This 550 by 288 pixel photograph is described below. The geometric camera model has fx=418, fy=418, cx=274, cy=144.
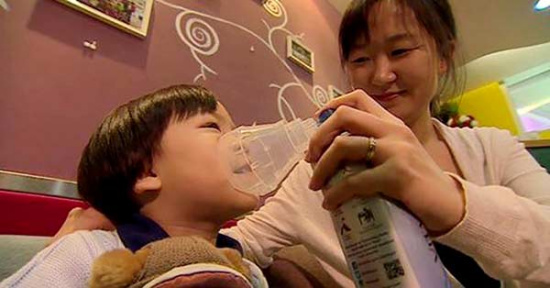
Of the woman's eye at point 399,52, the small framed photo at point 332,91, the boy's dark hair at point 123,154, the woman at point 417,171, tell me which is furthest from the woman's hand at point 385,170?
the small framed photo at point 332,91

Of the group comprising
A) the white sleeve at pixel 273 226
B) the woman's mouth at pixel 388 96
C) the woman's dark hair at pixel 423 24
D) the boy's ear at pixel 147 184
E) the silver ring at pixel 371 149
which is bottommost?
the white sleeve at pixel 273 226

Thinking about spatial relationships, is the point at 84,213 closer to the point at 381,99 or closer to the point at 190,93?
the point at 190,93

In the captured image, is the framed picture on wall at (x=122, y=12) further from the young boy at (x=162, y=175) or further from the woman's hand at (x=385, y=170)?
the woman's hand at (x=385, y=170)

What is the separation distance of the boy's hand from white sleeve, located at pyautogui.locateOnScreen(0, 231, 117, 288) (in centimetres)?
7

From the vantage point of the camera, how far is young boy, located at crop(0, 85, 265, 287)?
2.23ft

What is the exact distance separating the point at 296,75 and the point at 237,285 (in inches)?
64.3

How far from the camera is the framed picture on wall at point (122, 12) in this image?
3.84 feet

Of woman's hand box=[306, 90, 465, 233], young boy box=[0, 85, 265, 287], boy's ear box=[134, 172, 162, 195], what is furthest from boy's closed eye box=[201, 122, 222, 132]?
woman's hand box=[306, 90, 465, 233]

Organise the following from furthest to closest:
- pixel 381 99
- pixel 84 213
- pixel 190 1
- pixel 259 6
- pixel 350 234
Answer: pixel 259 6 < pixel 190 1 < pixel 381 99 < pixel 84 213 < pixel 350 234

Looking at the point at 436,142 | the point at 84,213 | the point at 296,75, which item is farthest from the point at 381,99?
the point at 296,75

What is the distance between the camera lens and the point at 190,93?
811 mm

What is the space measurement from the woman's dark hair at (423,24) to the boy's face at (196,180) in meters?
0.44

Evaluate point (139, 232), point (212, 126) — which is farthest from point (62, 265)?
point (212, 126)

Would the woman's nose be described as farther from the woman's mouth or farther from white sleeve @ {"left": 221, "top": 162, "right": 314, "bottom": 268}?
white sleeve @ {"left": 221, "top": 162, "right": 314, "bottom": 268}
